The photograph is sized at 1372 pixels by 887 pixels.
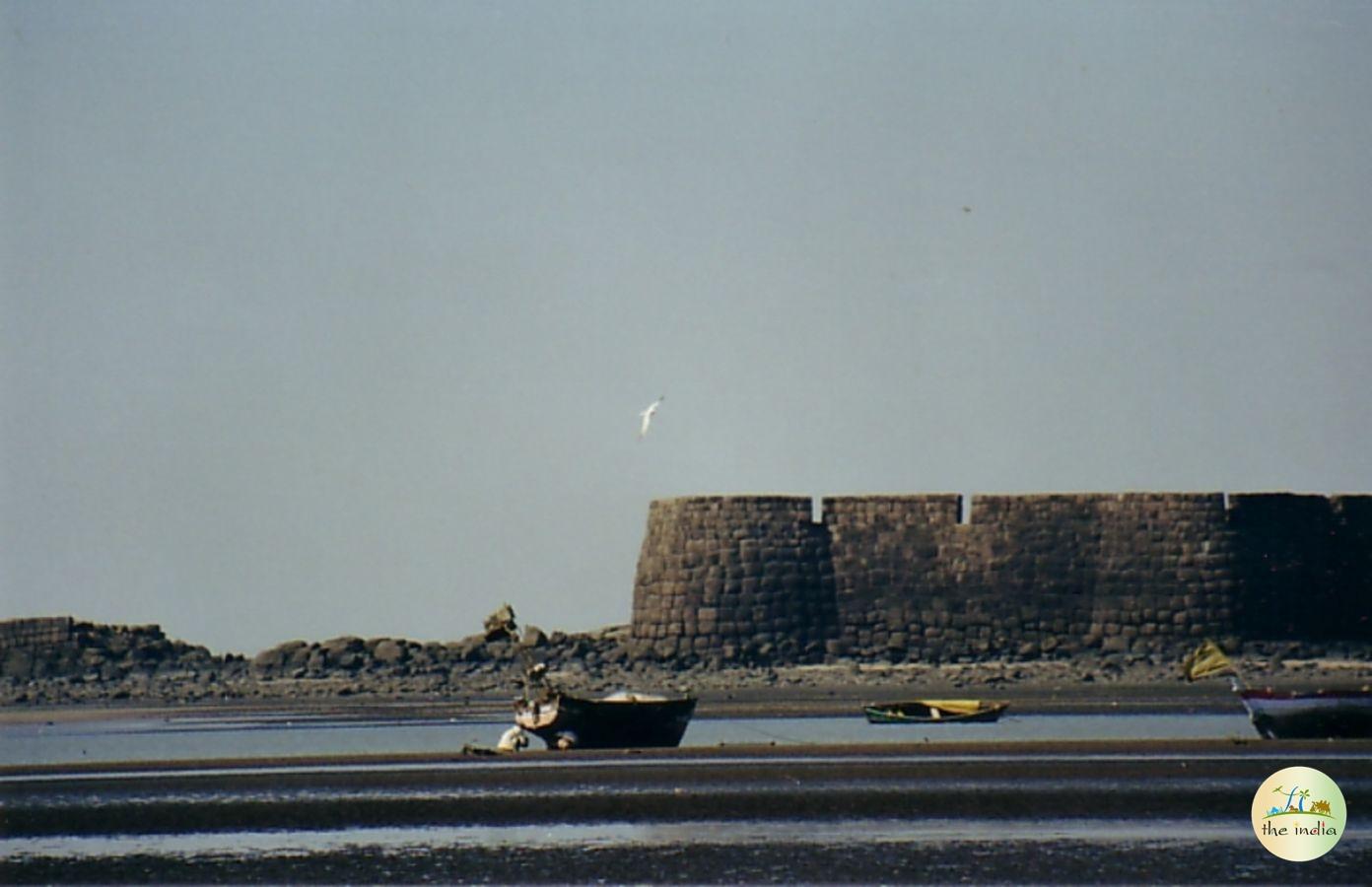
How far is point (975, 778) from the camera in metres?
21.7

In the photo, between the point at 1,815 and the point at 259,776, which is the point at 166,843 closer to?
the point at 1,815

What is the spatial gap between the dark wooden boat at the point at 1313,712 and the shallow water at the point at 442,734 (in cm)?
111

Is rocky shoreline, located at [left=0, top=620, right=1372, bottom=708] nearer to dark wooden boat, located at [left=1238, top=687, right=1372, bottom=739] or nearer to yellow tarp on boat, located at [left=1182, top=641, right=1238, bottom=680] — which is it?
yellow tarp on boat, located at [left=1182, top=641, right=1238, bottom=680]

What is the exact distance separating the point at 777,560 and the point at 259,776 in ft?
42.1

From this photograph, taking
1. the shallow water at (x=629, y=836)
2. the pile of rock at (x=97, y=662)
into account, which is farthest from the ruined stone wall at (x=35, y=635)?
the shallow water at (x=629, y=836)

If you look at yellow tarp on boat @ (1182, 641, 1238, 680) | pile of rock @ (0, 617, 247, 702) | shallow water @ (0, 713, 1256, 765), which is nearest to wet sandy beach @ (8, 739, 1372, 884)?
shallow water @ (0, 713, 1256, 765)

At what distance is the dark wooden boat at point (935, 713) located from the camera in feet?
91.1

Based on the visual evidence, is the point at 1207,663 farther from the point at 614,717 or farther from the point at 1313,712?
the point at 614,717

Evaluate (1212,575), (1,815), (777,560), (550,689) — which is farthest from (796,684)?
(1,815)

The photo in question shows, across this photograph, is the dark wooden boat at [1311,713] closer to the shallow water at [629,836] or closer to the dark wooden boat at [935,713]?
the dark wooden boat at [935,713]

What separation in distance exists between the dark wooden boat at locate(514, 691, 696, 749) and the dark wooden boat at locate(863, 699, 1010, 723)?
3.30 meters

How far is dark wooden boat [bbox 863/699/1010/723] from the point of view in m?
27.8

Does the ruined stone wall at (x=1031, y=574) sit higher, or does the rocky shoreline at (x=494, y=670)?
the ruined stone wall at (x=1031, y=574)

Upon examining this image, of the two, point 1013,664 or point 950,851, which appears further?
point 1013,664
